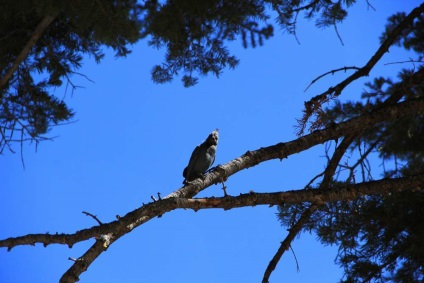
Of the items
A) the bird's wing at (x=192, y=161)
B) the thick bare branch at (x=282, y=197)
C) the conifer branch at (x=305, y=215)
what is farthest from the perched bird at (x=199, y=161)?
the thick bare branch at (x=282, y=197)

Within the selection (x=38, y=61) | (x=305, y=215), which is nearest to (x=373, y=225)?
(x=305, y=215)

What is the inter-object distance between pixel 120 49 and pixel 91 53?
0.58 meters

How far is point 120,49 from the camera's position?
13.1 feet

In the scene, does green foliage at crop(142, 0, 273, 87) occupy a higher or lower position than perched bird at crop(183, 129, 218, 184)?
higher

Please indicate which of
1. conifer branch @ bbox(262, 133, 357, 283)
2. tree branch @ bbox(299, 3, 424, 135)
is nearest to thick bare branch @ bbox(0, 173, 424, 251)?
conifer branch @ bbox(262, 133, 357, 283)

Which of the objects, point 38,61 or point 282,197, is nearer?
point 282,197

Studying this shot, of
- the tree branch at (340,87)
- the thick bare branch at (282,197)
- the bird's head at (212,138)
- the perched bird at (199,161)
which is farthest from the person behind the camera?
the bird's head at (212,138)

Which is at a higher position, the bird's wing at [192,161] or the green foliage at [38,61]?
the green foliage at [38,61]

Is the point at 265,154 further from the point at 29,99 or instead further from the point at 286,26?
the point at 29,99

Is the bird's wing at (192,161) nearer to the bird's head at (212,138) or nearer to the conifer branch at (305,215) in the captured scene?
the bird's head at (212,138)

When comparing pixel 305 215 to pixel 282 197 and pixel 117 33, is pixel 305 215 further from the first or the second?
Result: pixel 117 33

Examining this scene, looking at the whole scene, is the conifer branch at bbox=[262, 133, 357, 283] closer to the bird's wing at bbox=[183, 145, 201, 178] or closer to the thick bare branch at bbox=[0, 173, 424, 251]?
the thick bare branch at bbox=[0, 173, 424, 251]

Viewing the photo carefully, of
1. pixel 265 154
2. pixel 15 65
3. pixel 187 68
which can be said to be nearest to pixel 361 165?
pixel 265 154

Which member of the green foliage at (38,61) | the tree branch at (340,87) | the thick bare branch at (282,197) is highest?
the green foliage at (38,61)
